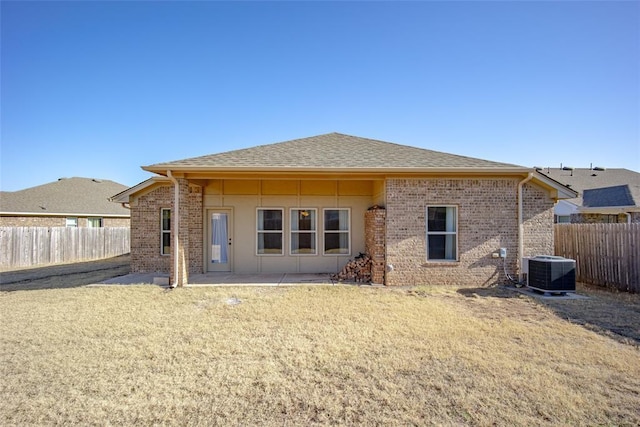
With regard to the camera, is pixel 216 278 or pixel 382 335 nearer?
pixel 382 335

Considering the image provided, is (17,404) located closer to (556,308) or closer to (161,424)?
(161,424)

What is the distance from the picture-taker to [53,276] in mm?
10992

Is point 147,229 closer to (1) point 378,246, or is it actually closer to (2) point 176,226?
(2) point 176,226

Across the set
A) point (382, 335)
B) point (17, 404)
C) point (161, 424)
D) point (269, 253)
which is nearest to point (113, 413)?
point (161, 424)

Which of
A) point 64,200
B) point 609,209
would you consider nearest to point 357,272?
point 609,209

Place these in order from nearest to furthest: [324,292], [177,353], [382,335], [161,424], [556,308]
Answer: [161,424] < [177,353] < [382,335] < [556,308] < [324,292]

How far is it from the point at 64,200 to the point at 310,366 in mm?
21926

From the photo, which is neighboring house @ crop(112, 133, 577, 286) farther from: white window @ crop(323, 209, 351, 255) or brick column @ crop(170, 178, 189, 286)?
white window @ crop(323, 209, 351, 255)

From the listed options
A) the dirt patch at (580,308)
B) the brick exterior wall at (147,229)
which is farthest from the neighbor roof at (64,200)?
the dirt patch at (580,308)

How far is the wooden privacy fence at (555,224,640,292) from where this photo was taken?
812 cm

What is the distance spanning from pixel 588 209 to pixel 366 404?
19.1m

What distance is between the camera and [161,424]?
288cm

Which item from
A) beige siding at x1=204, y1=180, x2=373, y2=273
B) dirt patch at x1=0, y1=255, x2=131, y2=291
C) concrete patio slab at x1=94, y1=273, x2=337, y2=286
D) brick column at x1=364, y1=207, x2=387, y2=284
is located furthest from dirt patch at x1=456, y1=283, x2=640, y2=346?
dirt patch at x1=0, y1=255, x2=131, y2=291

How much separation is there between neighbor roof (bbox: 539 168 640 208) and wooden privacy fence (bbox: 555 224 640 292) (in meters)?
7.38
